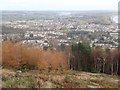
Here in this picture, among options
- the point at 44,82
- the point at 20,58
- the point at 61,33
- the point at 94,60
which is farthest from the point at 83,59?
the point at 61,33

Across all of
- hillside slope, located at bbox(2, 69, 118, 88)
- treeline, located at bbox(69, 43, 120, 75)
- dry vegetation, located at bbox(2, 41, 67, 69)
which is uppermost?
hillside slope, located at bbox(2, 69, 118, 88)

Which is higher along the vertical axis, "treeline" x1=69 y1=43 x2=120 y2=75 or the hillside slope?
the hillside slope

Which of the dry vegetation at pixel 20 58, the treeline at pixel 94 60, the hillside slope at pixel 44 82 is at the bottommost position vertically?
the treeline at pixel 94 60

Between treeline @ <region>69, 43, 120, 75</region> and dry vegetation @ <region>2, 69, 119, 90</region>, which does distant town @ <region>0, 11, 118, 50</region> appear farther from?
dry vegetation @ <region>2, 69, 119, 90</region>

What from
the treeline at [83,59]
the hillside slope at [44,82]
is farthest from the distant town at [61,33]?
the hillside slope at [44,82]

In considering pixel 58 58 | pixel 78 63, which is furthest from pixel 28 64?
pixel 78 63

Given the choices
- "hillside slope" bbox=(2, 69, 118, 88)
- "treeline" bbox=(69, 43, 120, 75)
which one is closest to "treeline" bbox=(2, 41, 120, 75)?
"treeline" bbox=(69, 43, 120, 75)

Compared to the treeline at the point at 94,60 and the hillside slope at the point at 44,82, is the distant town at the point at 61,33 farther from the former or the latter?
the hillside slope at the point at 44,82

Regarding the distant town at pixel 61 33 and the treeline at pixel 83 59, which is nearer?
the treeline at pixel 83 59

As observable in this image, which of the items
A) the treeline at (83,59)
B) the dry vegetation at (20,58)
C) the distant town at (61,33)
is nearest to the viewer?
the dry vegetation at (20,58)
